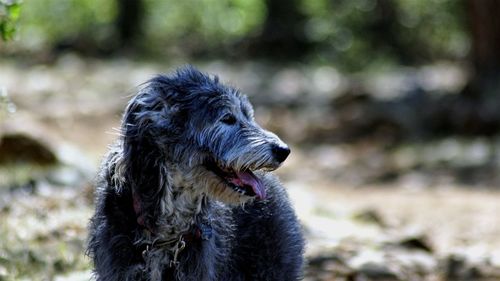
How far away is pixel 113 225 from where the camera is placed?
508 centimetres

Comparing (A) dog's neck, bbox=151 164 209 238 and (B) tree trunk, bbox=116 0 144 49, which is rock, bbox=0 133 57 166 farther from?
(B) tree trunk, bbox=116 0 144 49

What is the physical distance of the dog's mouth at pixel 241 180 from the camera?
504cm

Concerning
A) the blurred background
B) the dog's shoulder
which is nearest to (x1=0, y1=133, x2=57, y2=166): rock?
the blurred background

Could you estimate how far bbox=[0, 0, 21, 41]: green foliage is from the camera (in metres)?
6.18

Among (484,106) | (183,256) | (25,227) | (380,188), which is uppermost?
(484,106)

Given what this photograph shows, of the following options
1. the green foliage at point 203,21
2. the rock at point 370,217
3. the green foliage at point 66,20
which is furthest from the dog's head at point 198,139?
the green foliage at point 66,20

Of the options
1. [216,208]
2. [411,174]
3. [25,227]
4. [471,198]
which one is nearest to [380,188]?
[411,174]

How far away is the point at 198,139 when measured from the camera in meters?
5.04

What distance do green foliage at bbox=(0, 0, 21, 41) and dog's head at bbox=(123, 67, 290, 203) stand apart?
141cm

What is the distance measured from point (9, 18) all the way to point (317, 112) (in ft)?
39.3

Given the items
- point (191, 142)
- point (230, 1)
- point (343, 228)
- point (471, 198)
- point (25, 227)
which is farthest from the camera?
point (230, 1)

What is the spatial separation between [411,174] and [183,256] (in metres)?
9.18

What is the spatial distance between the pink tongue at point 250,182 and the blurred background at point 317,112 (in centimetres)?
68

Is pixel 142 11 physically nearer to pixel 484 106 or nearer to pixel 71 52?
pixel 71 52
